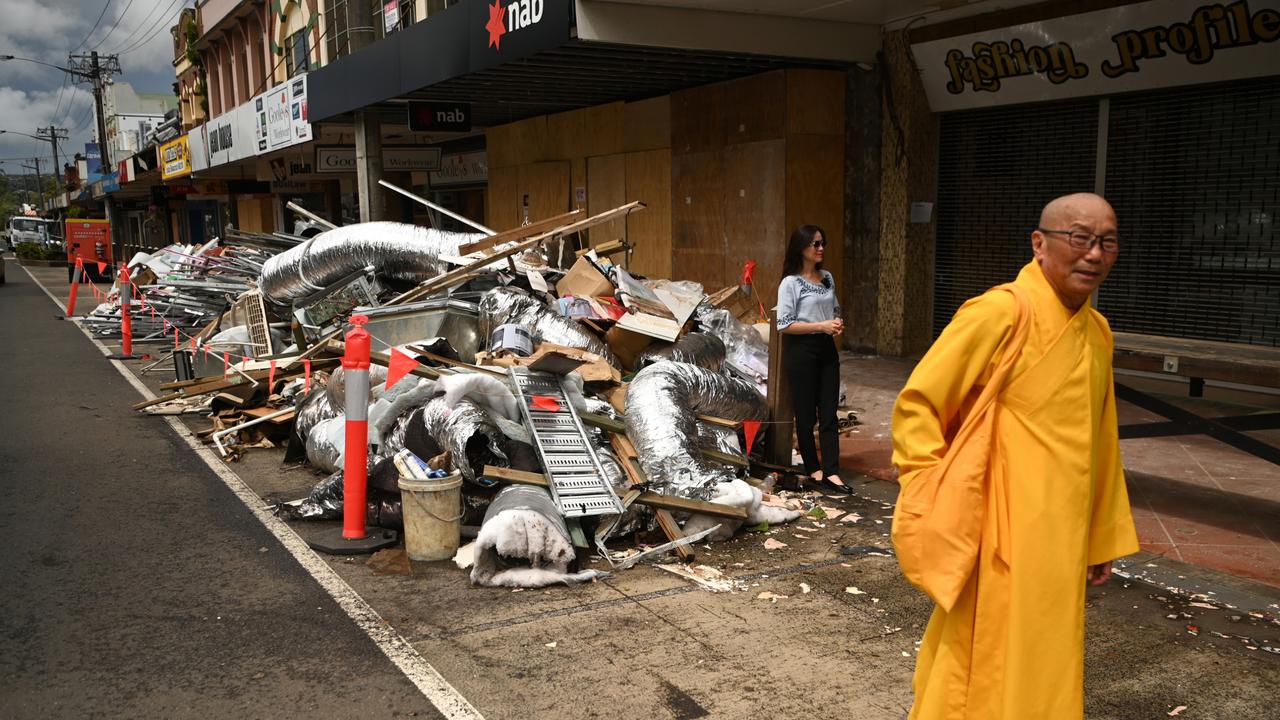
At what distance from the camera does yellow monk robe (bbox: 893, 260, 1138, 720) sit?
2695 mm

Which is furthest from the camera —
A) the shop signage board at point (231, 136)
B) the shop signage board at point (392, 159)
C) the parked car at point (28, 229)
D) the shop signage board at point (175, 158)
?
the parked car at point (28, 229)

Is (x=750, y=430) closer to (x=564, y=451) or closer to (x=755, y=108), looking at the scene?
(x=564, y=451)

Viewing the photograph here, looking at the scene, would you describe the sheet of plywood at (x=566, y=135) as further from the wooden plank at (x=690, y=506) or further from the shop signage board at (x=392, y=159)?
the wooden plank at (x=690, y=506)

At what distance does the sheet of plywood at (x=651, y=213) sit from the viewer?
1465cm

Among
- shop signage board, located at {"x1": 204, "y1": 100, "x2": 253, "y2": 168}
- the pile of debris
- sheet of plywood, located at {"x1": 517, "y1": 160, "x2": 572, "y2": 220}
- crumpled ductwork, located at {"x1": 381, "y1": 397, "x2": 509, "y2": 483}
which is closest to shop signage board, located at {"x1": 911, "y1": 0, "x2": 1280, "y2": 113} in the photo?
the pile of debris

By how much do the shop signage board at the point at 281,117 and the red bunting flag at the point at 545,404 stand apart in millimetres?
13264

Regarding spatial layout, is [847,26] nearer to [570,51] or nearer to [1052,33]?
[1052,33]

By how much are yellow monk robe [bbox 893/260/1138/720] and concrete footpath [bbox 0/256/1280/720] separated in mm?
1204

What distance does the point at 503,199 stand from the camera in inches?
797

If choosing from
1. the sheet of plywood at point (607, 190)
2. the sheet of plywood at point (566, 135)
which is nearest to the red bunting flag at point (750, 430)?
the sheet of plywood at point (607, 190)

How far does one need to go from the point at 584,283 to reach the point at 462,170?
14.7m

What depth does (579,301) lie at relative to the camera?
27.7 feet

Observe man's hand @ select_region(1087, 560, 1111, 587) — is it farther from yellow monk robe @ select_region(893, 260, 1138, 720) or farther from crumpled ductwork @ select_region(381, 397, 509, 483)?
crumpled ductwork @ select_region(381, 397, 509, 483)

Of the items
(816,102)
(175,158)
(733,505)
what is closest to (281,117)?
(816,102)
